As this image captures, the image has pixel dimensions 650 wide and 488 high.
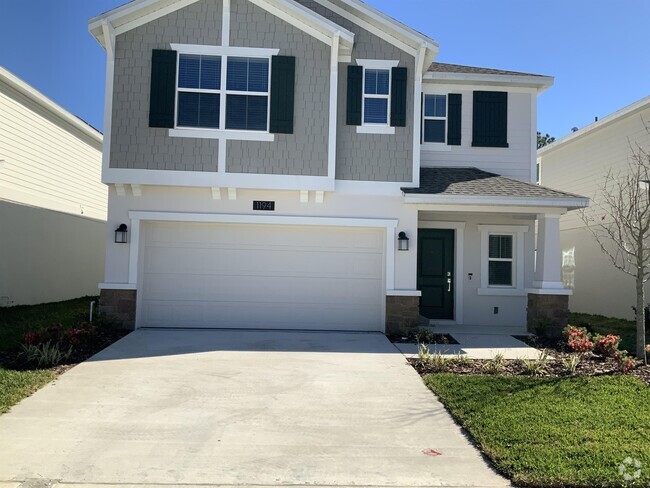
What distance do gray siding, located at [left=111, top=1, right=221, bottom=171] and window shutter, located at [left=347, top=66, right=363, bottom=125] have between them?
278 cm

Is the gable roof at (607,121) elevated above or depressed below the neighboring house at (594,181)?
above

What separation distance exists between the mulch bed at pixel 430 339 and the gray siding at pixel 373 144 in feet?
10.7

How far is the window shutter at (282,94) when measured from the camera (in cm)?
1062

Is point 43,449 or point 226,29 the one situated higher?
point 226,29

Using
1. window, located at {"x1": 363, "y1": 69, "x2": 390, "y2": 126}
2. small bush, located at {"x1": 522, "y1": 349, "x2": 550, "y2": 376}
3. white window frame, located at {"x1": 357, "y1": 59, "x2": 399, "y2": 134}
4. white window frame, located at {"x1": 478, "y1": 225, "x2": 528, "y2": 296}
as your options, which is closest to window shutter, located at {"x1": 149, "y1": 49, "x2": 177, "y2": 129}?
white window frame, located at {"x1": 357, "y1": 59, "x2": 399, "y2": 134}

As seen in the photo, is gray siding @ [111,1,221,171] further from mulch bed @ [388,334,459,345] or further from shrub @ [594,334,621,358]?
shrub @ [594,334,621,358]

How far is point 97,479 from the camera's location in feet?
14.2

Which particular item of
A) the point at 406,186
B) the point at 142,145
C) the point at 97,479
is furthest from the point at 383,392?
the point at 142,145

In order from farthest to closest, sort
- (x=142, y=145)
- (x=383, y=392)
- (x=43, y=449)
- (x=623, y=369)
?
1. (x=142, y=145)
2. (x=623, y=369)
3. (x=383, y=392)
4. (x=43, y=449)

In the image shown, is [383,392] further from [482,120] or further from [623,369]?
[482,120]

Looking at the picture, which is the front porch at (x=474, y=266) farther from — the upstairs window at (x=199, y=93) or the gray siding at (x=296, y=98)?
the upstairs window at (x=199, y=93)

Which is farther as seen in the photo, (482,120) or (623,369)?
(482,120)

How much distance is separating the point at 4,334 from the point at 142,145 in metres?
4.33

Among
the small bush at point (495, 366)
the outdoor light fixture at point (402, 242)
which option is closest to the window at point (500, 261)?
the outdoor light fixture at point (402, 242)
